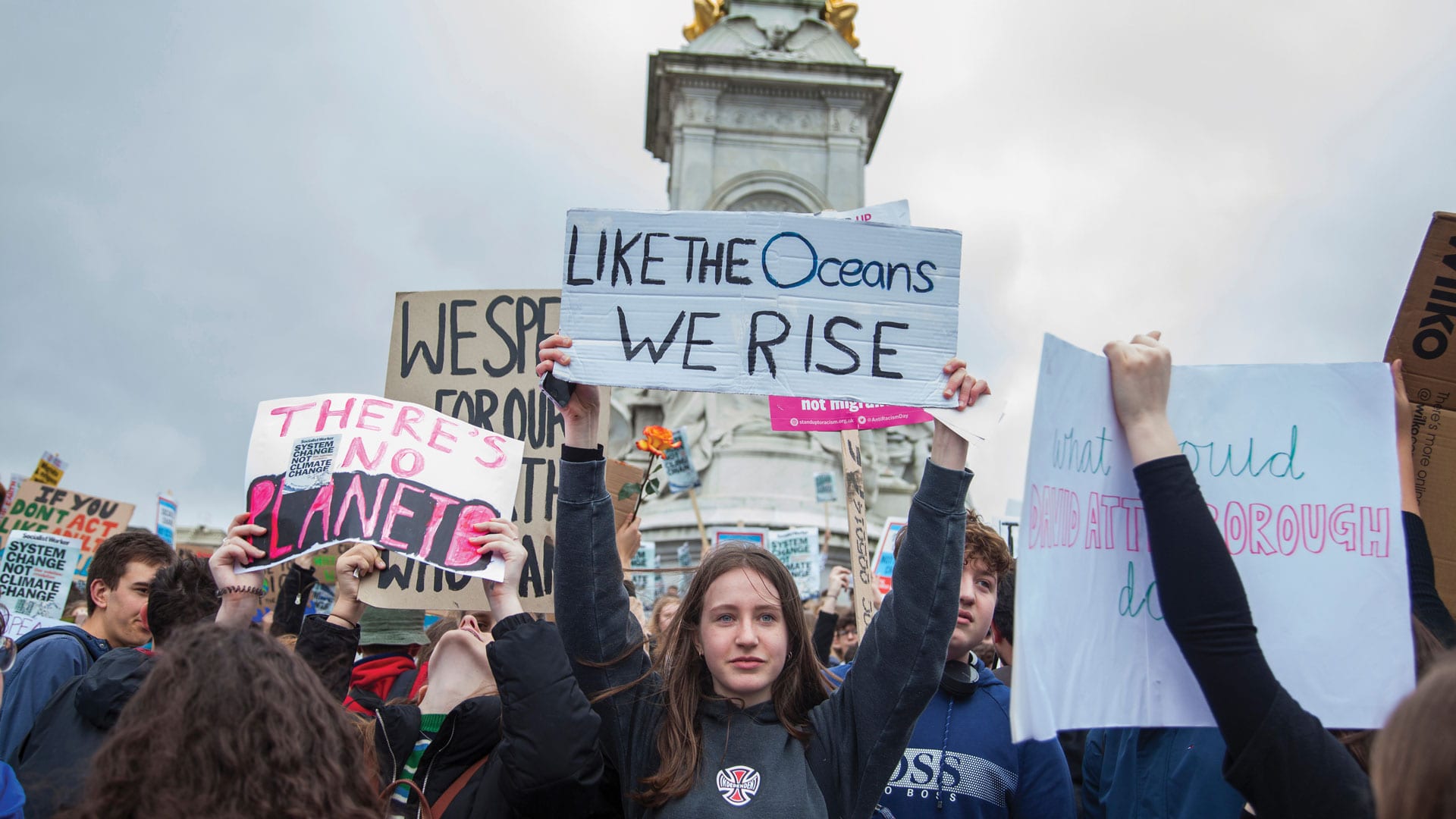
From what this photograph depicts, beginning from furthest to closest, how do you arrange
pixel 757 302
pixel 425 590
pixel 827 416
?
pixel 827 416 → pixel 425 590 → pixel 757 302

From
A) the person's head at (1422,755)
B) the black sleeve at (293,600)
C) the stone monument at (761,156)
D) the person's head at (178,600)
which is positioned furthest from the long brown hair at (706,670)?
the stone monument at (761,156)

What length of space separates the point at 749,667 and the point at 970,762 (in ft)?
2.90

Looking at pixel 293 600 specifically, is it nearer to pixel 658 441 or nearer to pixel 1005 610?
pixel 658 441

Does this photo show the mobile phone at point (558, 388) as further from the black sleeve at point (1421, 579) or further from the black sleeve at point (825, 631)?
the black sleeve at point (825, 631)

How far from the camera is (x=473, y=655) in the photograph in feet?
10.7

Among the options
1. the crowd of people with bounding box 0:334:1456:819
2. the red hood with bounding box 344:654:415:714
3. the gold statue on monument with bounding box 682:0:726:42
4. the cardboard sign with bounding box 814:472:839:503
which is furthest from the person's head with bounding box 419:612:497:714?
the gold statue on monument with bounding box 682:0:726:42

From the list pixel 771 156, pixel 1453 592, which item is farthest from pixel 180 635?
pixel 771 156

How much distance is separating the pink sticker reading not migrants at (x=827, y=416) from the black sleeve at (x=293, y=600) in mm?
2555

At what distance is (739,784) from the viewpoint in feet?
7.23

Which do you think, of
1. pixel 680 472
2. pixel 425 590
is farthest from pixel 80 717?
pixel 680 472

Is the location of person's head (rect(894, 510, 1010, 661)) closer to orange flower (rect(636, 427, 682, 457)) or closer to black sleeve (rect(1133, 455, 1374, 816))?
black sleeve (rect(1133, 455, 1374, 816))

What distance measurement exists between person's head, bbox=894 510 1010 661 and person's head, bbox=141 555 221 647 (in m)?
2.34

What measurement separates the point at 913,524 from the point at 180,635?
4.87ft

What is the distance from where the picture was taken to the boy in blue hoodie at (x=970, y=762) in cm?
281
